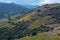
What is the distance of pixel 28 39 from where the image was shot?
174375 mm

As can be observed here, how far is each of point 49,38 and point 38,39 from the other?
892cm

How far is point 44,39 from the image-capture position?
165m

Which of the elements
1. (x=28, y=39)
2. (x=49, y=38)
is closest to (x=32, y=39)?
(x=28, y=39)

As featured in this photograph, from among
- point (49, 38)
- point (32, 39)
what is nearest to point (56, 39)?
point (49, 38)

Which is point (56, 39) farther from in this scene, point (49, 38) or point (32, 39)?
point (32, 39)

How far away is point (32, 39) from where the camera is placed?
567ft

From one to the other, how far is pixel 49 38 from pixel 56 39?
6572 mm

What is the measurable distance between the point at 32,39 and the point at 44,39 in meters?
12.2

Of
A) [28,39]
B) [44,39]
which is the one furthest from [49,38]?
[28,39]

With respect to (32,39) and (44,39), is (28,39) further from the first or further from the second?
(44,39)

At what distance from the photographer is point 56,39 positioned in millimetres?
164500

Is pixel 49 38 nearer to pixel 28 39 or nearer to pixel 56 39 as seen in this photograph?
pixel 56 39

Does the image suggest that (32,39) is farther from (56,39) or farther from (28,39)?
(56,39)

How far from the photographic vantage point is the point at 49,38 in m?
169
